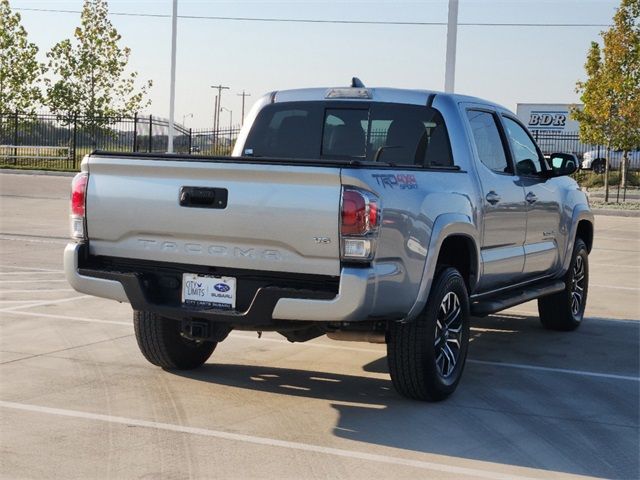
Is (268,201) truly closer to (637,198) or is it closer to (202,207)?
(202,207)

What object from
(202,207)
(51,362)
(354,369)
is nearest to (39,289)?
(51,362)

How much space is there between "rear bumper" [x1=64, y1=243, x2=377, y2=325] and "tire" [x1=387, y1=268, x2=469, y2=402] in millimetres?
633

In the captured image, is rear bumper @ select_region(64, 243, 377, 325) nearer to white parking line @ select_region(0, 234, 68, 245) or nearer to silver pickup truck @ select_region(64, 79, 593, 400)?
silver pickup truck @ select_region(64, 79, 593, 400)

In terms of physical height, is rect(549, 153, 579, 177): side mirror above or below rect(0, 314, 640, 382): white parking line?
above

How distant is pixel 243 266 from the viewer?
6266 mm

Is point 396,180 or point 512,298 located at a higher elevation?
point 396,180

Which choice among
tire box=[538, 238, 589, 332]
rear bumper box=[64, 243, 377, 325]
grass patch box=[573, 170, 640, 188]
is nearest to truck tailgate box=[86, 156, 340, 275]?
rear bumper box=[64, 243, 377, 325]

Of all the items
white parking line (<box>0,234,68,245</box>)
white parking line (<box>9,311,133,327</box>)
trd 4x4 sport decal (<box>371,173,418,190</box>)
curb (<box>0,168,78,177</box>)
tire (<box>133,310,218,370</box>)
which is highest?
trd 4x4 sport decal (<box>371,173,418,190</box>)

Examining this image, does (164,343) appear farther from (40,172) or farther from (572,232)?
(40,172)

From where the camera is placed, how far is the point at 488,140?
27.5ft

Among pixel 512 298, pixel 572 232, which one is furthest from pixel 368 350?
pixel 572 232

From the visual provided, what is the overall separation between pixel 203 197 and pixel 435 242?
4.94 ft

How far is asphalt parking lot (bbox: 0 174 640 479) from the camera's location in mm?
5508

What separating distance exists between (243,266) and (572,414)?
2.33 m
